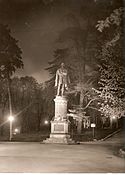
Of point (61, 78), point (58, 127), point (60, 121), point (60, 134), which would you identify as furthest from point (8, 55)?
point (60, 134)

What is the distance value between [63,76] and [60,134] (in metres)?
3.66

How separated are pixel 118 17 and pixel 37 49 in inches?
535

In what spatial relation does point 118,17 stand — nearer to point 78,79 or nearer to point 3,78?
point 78,79

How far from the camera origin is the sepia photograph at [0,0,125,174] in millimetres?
11773

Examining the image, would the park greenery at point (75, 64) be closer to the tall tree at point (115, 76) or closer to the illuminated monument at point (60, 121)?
the illuminated monument at point (60, 121)

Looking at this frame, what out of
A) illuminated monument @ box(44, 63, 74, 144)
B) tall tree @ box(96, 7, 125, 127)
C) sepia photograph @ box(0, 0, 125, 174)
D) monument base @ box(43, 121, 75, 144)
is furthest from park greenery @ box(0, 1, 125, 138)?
tall tree @ box(96, 7, 125, 127)

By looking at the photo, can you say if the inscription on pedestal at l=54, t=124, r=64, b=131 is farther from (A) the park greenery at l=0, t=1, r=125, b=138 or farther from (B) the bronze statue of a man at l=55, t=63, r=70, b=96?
(A) the park greenery at l=0, t=1, r=125, b=138

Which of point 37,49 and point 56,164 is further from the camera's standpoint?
point 37,49

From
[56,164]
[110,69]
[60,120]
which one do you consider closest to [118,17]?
[110,69]

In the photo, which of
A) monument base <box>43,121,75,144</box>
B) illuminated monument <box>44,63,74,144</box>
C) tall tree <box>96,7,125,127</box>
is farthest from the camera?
illuminated monument <box>44,63,74,144</box>

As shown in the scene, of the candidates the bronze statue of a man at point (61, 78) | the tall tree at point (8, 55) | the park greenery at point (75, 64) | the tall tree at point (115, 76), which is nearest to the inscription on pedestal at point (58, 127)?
the bronze statue of a man at point (61, 78)

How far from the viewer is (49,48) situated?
23922 mm

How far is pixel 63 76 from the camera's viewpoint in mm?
19078

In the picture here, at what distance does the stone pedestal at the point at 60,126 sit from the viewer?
58.6 feet
